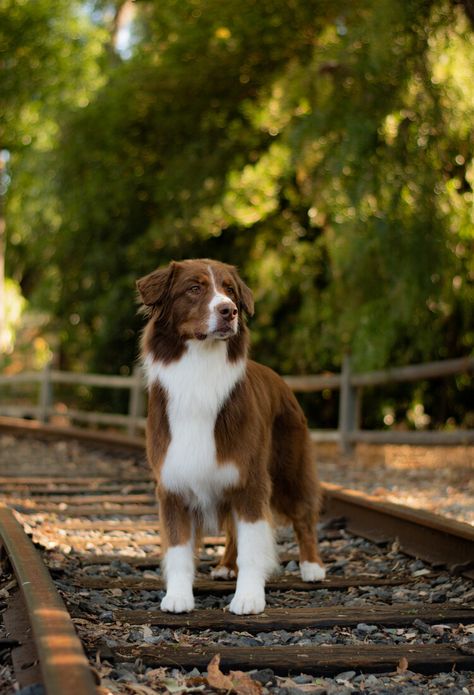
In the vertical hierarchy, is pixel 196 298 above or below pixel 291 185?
below

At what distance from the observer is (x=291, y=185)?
13.6m

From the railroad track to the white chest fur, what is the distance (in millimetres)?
560

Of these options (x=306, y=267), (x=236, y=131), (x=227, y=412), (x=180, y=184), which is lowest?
(x=227, y=412)

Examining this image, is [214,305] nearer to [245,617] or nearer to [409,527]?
[245,617]

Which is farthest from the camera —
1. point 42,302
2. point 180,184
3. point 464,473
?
point 42,302

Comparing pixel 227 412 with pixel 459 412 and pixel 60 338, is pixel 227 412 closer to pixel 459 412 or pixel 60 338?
pixel 459 412

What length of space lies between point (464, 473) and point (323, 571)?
5.21 meters

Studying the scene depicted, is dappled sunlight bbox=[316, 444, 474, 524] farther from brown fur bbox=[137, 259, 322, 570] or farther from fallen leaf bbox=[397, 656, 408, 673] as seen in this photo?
fallen leaf bbox=[397, 656, 408, 673]

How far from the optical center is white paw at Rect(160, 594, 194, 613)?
408cm

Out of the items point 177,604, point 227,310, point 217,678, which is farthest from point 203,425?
point 217,678

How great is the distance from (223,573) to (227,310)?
1.55 m

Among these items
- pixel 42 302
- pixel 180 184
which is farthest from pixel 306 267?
pixel 42 302

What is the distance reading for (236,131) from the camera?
14.1 m

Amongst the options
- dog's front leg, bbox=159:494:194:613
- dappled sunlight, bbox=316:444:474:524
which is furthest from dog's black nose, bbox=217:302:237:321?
dappled sunlight, bbox=316:444:474:524
